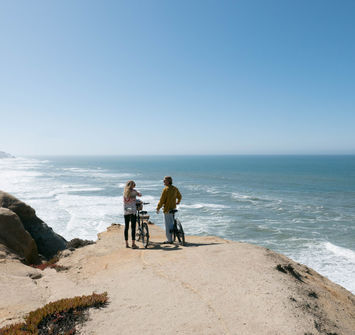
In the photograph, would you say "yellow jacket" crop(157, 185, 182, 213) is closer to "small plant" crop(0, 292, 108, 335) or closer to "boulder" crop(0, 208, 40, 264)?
"small plant" crop(0, 292, 108, 335)

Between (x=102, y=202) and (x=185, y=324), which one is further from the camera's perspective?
(x=102, y=202)

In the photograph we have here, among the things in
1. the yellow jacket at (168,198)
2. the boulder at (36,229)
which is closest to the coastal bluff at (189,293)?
the yellow jacket at (168,198)

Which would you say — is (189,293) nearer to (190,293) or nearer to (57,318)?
(190,293)

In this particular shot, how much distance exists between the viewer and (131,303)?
4.93 meters

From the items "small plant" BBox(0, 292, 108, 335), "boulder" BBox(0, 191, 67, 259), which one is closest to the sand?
"small plant" BBox(0, 292, 108, 335)

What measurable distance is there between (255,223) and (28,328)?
2245cm

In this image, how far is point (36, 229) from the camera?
45.6 feet

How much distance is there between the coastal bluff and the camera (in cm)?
422

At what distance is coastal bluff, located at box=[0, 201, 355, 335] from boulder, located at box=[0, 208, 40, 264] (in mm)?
1993

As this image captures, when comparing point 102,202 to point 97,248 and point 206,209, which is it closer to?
point 206,209

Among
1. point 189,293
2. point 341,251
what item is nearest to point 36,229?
point 189,293

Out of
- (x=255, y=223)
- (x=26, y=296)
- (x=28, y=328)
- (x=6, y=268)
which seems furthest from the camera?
(x=255, y=223)

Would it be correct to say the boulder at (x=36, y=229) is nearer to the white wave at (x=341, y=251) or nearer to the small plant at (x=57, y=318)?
the small plant at (x=57, y=318)

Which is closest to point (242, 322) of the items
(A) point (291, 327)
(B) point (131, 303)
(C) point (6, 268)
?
(A) point (291, 327)
